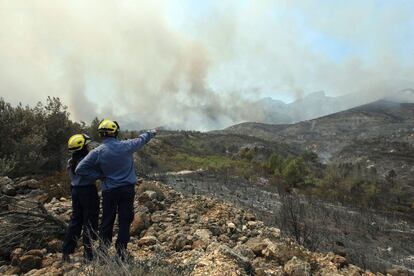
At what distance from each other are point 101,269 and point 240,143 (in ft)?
195

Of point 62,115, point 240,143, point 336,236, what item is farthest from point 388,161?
point 62,115

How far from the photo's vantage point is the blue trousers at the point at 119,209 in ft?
15.6

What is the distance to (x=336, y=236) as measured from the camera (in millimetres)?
11789

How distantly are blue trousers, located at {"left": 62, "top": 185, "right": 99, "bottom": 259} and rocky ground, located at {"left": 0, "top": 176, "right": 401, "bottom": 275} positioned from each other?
285 millimetres

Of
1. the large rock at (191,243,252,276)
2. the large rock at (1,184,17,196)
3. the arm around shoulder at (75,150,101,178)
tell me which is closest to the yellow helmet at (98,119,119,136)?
the arm around shoulder at (75,150,101,178)

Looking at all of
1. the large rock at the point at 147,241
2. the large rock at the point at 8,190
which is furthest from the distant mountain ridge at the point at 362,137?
the large rock at the point at 8,190

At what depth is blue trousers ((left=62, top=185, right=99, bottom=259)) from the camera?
5.19 m

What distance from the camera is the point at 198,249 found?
557cm

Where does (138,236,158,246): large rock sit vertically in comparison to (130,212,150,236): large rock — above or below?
below

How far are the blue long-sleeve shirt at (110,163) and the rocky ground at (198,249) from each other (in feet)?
3.47

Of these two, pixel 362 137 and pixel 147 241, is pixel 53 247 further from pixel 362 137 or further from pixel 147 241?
pixel 362 137

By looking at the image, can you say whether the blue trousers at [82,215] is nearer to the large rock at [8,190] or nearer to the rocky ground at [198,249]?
the rocky ground at [198,249]

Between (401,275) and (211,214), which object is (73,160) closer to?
(211,214)

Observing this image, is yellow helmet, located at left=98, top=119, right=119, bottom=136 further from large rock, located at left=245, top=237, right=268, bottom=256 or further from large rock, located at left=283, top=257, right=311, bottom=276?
large rock, located at left=283, top=257, right=311, bottom=276
